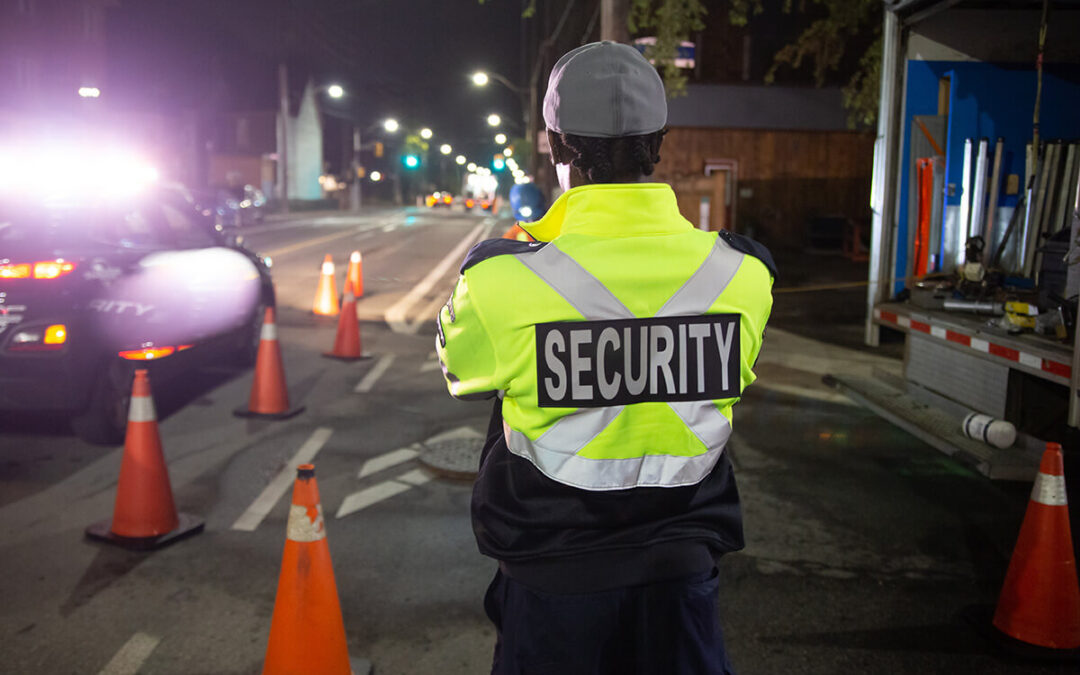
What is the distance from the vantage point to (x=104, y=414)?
6.47 metres

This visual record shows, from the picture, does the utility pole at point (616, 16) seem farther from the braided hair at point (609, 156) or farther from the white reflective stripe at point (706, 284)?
the white reflective stripe at point (706, 284)

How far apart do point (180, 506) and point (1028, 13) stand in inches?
273

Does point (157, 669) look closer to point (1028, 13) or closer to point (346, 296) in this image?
point (346, 296)

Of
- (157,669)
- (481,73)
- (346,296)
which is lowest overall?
(157,669)

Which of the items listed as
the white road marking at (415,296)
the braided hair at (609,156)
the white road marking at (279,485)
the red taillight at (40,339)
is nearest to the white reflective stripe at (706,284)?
the braided hair at (609,156)

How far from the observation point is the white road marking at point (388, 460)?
6074 millimetres

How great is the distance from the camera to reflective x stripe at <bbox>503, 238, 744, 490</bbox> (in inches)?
69.4

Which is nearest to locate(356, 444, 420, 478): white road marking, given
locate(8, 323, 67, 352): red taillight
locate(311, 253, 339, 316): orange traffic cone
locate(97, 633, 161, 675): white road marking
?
locate(8, 323, 67, 352): red taillight

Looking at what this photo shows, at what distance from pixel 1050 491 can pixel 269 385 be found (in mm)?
5398

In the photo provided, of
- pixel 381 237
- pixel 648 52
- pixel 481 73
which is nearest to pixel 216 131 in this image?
pixel 481 73

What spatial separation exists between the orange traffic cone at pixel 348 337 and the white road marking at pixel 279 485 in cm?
273

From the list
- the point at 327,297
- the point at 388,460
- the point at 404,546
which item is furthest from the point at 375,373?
the point at 404,546

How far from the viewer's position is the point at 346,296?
9547 mm

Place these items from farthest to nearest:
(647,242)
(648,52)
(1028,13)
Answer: (648,52) < (1028,13) < (647,242)
